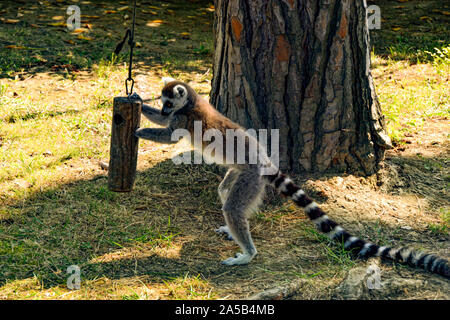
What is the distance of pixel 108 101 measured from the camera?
650 cm

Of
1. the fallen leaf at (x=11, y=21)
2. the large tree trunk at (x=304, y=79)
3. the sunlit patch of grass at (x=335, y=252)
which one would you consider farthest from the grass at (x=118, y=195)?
the large tree trunk at (x=304, y=79)

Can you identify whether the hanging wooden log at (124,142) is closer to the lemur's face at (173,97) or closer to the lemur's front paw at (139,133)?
the lemur's front paw at (139,133)

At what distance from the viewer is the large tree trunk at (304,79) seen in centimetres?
432

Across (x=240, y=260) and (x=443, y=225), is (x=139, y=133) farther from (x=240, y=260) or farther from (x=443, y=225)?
(x=443, y=225)

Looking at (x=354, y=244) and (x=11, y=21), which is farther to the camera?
(x=11, y=21)

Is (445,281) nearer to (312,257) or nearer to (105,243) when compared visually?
(312,257)

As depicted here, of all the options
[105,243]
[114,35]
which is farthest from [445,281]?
[114,35]

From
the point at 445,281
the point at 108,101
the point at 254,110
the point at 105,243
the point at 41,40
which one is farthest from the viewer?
the point at 41,40

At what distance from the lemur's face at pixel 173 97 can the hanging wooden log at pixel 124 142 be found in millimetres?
402

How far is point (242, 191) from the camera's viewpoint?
12.7ft

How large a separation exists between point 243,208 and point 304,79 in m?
1.38

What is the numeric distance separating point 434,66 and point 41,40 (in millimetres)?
6300

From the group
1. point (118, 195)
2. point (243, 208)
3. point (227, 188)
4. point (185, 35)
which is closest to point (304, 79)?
point (227, 188)

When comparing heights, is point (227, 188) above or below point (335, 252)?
above
